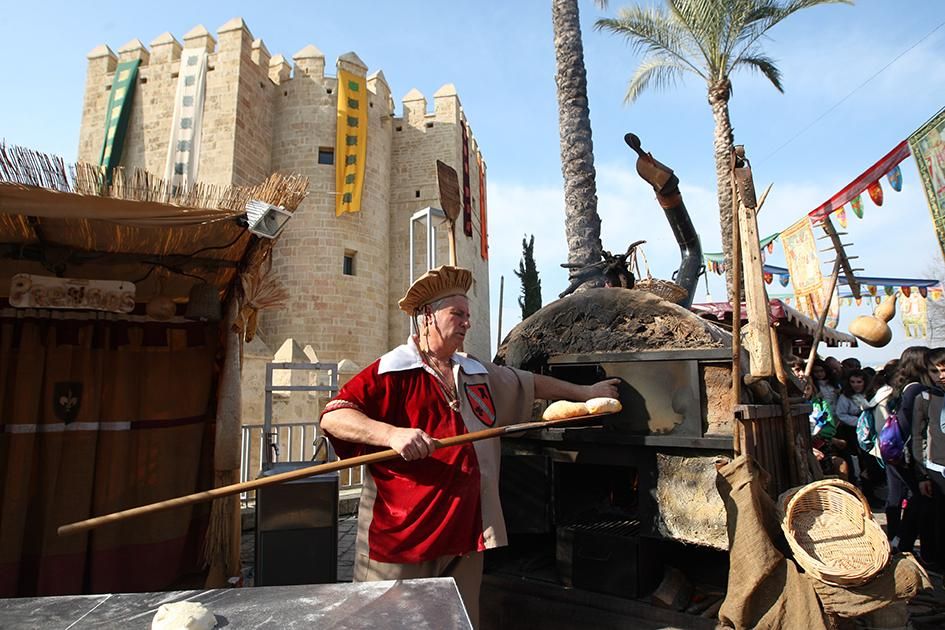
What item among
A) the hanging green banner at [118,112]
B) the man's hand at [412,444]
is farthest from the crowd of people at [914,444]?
the hanging green banner at [118,112]

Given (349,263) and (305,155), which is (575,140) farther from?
(305,155)

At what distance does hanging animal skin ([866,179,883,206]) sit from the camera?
30.6 feet

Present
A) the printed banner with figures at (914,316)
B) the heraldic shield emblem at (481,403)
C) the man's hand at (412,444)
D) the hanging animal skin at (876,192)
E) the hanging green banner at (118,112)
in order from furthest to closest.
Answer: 1. the printed banner with figures at (914,316)
2. the hanging green banner at (118,112)
3. the hanging animal skin at (876,192)
4. the heraldic shield emblem at (481,403)
5. the man's hand at (412,444)

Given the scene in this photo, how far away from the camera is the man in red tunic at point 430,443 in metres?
2.28

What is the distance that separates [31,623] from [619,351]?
284cm

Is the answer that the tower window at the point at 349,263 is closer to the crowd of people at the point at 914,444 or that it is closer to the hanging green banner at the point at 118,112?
the hanging green banner at the point at 118,112

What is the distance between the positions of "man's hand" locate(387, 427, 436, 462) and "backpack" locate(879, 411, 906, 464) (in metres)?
4.11

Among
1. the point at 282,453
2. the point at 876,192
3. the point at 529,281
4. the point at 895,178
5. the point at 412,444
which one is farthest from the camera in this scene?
the point at 529,281

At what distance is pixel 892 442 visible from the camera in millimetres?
4234

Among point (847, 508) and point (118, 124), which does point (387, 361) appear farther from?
point (118, 124)

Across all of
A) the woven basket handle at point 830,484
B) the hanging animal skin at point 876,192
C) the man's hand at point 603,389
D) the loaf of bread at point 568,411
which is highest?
the hanging animal skin at point 876,192

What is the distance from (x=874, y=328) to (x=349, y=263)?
1645 cm

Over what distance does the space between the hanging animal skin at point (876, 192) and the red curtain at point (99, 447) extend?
10794 millimetres

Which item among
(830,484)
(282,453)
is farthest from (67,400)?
(282,453)
